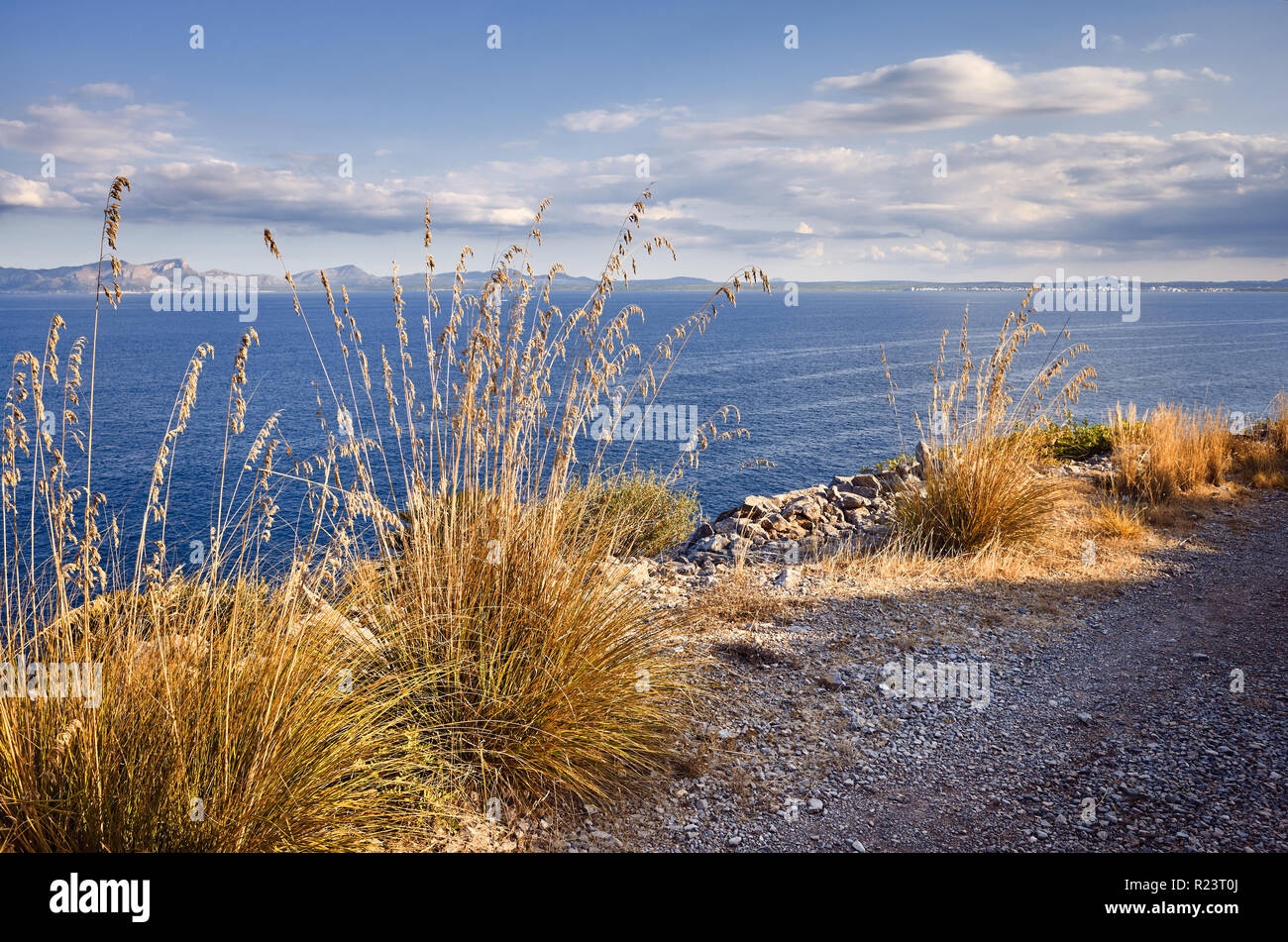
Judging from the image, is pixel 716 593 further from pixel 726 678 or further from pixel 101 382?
pixel 101 382

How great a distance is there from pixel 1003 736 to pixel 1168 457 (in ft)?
23.2

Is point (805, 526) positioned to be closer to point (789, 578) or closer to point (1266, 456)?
point (789, 578)

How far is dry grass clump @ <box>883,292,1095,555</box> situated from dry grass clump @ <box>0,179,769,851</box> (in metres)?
3.84

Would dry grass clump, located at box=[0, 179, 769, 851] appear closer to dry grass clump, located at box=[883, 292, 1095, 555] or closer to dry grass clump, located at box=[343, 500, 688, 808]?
dry grass clump, located at box=[343, 500, 688, 808]

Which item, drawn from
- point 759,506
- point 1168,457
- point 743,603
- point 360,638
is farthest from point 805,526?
point 360,638

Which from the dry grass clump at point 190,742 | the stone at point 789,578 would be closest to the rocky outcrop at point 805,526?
the stone at point 789,578

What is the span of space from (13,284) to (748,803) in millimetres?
212690

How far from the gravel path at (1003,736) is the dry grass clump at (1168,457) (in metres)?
3.14

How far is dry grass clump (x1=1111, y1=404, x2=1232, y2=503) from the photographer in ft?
31.2

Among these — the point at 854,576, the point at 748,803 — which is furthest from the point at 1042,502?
the point at 748,803

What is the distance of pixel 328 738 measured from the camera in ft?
9.83

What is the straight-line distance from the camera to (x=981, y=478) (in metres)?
7.27
